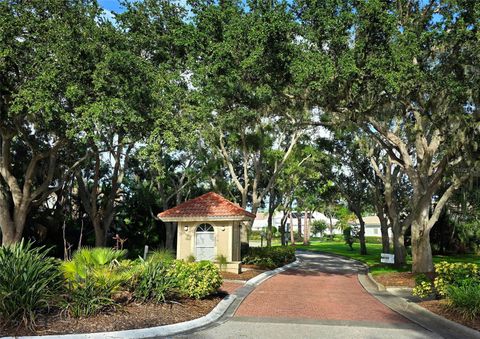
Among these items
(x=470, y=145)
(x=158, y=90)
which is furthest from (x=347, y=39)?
(x=158, y=90)

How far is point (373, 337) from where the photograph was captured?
29.8 feet

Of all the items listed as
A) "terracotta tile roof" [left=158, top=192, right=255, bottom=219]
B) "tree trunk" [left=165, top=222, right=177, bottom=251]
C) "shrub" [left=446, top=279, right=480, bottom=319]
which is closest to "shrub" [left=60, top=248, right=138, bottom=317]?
"shrub" [left=446, top=279, right=480, bottom=319]

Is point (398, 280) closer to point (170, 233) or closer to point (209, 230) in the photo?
point (209, 230)

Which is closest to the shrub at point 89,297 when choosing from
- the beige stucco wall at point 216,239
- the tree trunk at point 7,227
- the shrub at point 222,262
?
the shrub at point 222,262

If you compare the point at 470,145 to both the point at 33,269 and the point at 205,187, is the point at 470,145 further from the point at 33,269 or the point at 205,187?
the point at 205,187

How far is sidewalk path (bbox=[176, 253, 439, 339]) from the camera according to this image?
9328mm

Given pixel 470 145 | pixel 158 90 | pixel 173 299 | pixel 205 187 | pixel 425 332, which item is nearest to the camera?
pixel 425 332

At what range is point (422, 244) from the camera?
62.7ft

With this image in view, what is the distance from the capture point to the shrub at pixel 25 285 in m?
8.09

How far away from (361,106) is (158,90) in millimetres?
9108

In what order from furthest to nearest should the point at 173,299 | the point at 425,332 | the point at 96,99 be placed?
the point at 96,99
the point at 173,299
the point at 425,332

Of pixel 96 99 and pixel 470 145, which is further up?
pixel 96 99

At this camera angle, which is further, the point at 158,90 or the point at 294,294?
the point at 158,90

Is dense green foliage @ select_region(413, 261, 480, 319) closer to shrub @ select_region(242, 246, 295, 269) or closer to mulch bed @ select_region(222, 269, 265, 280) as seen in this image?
mulch bed @ select_region(222, 269, 265, 280)
